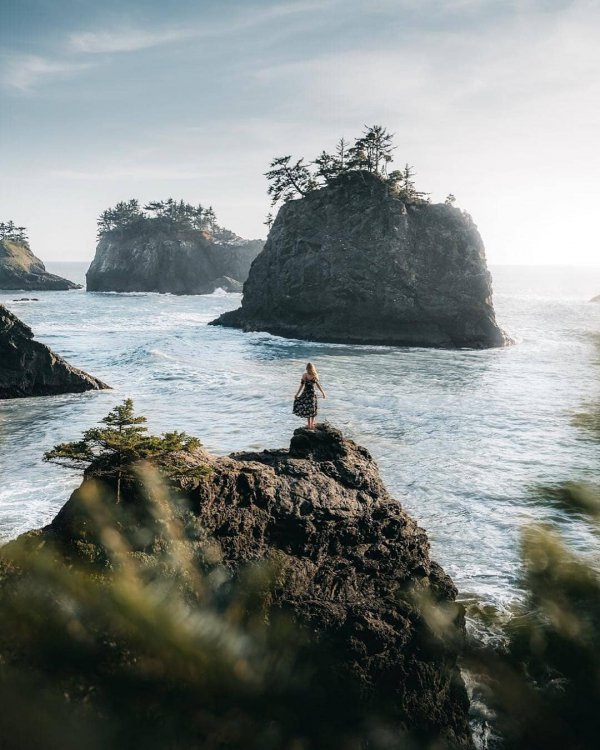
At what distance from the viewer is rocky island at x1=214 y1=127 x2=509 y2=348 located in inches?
1789

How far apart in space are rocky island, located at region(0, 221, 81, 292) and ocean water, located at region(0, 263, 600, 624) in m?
75.2

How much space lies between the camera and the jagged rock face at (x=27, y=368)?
23594 millimetres

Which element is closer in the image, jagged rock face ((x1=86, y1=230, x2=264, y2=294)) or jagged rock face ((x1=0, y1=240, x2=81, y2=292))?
jagged rock face ((x1=86, y1=230, x2=264, y2=294))

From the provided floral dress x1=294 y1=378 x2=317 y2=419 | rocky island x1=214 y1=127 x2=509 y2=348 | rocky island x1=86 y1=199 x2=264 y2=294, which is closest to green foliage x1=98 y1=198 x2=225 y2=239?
rocky island x1=86 y1=199 x2=264 y2=294

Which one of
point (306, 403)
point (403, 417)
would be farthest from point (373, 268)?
point (306, 403)

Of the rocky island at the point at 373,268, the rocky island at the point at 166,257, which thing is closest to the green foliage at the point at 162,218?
the rocky island at the point at 166,257

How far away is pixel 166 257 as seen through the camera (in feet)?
345

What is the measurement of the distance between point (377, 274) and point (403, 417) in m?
27.4

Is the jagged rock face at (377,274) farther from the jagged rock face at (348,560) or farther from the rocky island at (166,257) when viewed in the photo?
the rocky island at (166,257)

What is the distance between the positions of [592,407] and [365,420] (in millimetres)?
10109

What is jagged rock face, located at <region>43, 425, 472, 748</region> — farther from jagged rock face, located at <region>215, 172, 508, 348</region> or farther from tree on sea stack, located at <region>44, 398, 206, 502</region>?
jagged rock face, located at <region>215, 172, 508, 348</region>

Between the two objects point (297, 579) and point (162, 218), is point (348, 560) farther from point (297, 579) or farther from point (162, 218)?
point (162, 218)

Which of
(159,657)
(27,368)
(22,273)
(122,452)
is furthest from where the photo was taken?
(22,273)

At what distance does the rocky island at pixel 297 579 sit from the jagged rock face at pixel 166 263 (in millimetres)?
100816
